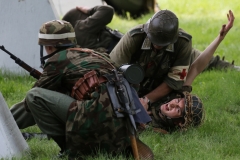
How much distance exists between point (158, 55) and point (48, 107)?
171 centimetres

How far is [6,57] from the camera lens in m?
8.65

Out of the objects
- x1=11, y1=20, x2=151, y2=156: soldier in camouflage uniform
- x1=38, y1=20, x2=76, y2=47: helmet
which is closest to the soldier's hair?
x1=38, y1=20, x2=76, y2=47: helmet

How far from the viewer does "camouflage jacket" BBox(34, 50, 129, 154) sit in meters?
4.85

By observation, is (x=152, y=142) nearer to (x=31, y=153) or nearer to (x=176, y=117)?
(x=176, y=117)

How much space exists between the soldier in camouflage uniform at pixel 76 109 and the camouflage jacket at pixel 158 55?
3.96ft

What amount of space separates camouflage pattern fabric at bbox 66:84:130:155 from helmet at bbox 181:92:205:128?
1.37m

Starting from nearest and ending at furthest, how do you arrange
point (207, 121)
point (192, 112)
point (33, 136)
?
1. point (33, 136)
2. point (192, 112)
3. point (207, 121)

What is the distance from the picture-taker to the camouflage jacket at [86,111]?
4.85 meters

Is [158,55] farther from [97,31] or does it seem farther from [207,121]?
[97,31]

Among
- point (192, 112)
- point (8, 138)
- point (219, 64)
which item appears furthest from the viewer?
point (219, 64)

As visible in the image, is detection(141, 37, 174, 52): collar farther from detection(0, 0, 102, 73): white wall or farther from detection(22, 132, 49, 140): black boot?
detection(0, 0, 102, 73): white wall

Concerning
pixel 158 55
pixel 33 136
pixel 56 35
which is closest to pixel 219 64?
pixel 158 55

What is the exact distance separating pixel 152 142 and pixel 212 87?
245cm

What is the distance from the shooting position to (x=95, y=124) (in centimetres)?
485
